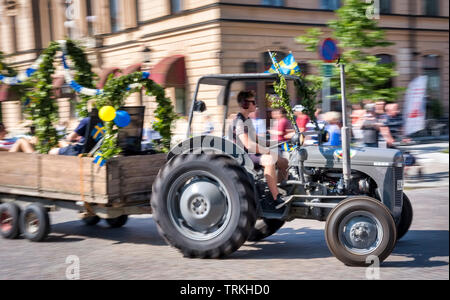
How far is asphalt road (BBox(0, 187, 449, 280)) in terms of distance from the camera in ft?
16.3

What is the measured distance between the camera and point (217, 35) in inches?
685

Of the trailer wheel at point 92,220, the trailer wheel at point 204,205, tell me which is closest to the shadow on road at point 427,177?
the trailer wheel at point 92,220

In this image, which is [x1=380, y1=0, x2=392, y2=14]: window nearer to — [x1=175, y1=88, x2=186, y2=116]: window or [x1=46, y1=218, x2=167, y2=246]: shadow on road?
[x1=175, y1=88, x2=186, y2=116]: window

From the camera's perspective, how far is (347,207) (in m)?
5.01

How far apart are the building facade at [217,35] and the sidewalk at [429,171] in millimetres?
4589

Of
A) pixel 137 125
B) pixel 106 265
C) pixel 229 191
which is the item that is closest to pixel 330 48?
pixel 137 125

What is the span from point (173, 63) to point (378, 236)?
1445cm

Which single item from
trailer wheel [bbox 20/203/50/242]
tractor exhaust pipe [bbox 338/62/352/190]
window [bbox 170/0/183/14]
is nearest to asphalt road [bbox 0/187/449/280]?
trailer wheel [bbox 20/203/50/242]

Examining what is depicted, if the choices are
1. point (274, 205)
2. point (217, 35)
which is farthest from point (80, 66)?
point (217, 35)

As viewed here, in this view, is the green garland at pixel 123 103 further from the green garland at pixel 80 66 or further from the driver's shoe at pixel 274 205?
the driver's shoe at pixel 274 205

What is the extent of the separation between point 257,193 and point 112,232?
8.35ft

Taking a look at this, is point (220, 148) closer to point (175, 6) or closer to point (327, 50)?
point (327, 50)

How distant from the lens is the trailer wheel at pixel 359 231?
4.91 m

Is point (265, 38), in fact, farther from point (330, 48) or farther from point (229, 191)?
point (229, 191)
